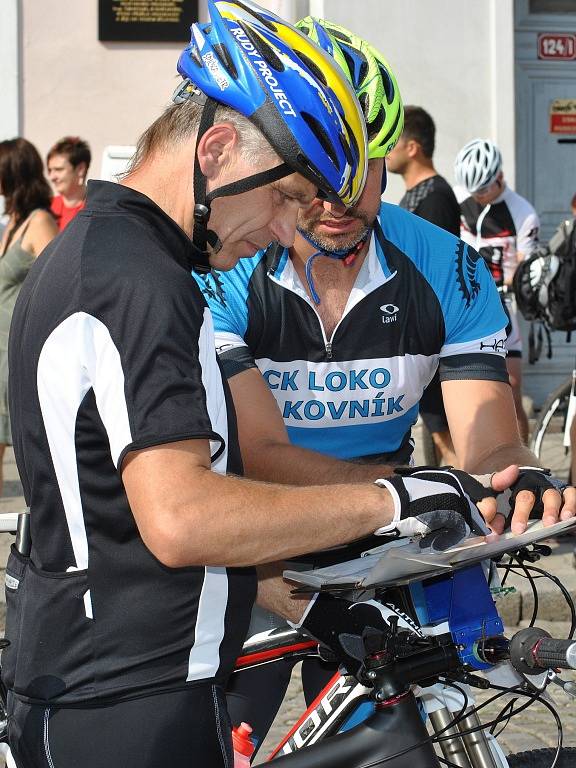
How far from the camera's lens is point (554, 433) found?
29.0 feet

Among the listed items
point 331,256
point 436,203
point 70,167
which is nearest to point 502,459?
point 331,256

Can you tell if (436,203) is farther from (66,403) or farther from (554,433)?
(66,403)

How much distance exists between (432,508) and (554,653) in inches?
12.4

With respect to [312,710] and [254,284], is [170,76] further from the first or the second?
[312,710]

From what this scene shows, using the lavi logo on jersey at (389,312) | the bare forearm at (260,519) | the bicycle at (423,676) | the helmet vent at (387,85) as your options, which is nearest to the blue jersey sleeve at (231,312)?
the lavi logo on jersey at (389,312)

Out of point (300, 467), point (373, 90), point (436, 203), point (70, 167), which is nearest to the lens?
point (300, 467)

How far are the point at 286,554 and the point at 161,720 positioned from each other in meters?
0.32

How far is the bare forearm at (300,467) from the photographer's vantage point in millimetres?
2691

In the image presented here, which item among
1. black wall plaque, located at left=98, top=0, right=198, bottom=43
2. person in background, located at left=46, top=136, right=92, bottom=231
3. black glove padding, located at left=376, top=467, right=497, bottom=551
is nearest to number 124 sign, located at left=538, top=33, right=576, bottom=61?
black wall plaque, located at left=98, top=0, right=198, bottom=43

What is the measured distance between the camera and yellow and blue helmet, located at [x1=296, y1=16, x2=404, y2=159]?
303 cm

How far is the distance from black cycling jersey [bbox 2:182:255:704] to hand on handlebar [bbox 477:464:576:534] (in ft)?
1.75

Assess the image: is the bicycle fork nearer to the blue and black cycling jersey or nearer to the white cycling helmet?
the blue and black cycling jersey

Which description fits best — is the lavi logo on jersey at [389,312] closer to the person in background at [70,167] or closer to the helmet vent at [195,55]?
the helmet vent at [195,55]

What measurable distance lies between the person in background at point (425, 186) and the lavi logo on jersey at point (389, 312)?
4.18 m
